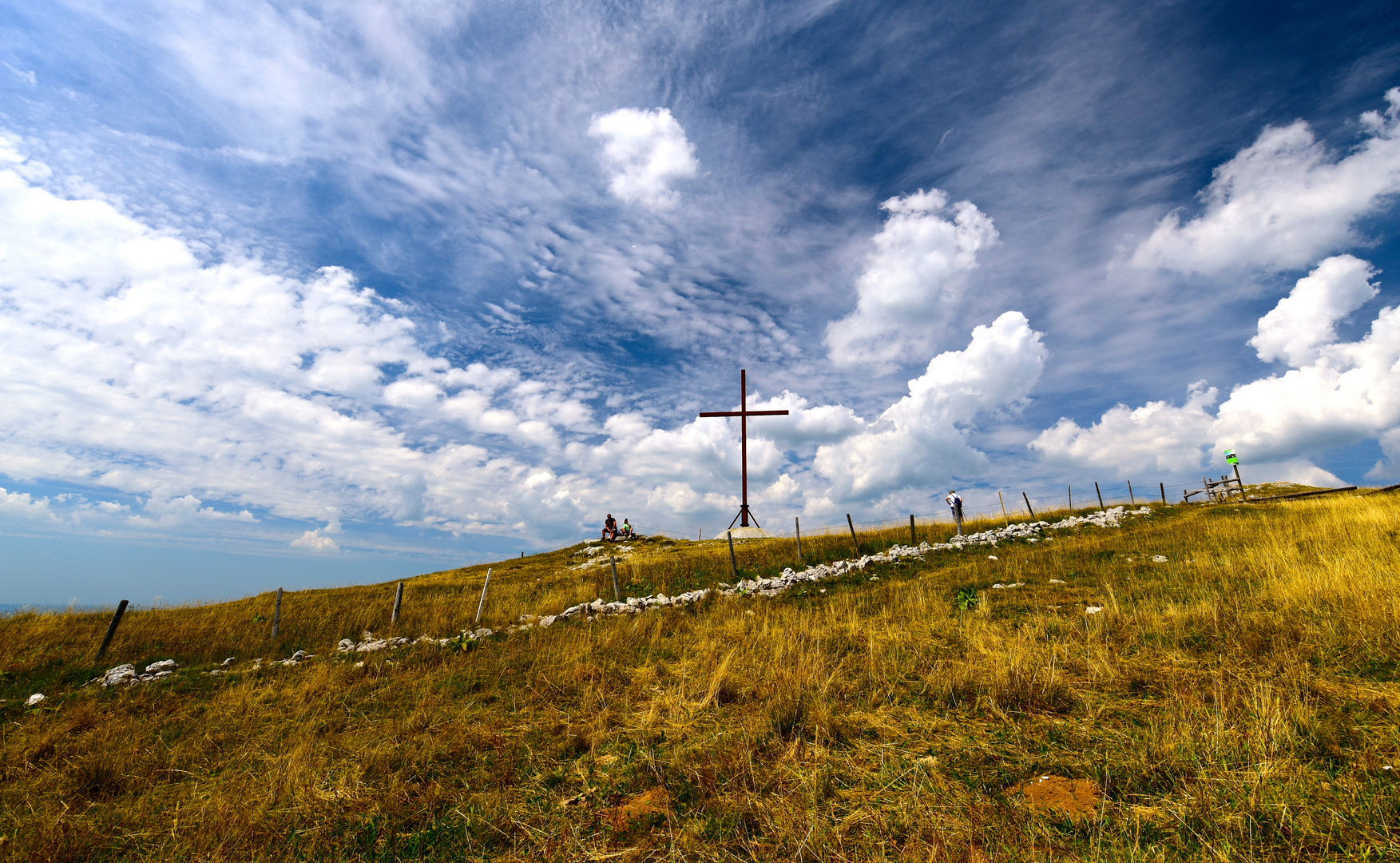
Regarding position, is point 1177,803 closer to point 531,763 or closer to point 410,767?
point 531,763

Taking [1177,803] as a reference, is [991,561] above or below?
above

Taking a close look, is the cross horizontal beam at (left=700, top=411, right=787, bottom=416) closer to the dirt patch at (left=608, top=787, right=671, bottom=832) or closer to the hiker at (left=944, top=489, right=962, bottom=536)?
the hiker at (left=944, top=489, right=962, bottom=536)

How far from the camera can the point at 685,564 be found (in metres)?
25.0

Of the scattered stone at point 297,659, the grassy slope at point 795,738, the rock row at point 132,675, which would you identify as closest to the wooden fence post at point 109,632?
the grassy slope at point 795,738

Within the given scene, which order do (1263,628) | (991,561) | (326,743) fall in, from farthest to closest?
(991,561) → (1263,628) → (326,743)

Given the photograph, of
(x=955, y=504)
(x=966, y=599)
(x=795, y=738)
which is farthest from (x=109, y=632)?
(x=955, y=504)

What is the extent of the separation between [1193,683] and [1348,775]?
245 cm

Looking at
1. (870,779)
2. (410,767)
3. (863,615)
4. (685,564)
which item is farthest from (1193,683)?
(685,564)

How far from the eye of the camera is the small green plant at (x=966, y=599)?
1238 centimetres

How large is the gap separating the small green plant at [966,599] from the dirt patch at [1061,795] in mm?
7527

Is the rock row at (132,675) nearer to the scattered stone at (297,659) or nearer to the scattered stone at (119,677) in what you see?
the scattered stone at (119,677)

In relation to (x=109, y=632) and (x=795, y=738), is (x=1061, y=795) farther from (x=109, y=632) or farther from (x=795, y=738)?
(x=109, y=632)

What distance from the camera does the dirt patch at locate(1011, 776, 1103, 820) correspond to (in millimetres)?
4575

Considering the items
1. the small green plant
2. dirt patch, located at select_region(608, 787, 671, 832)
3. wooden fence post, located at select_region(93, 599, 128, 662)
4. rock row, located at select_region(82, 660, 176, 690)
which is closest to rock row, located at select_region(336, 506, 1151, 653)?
the small green plant
